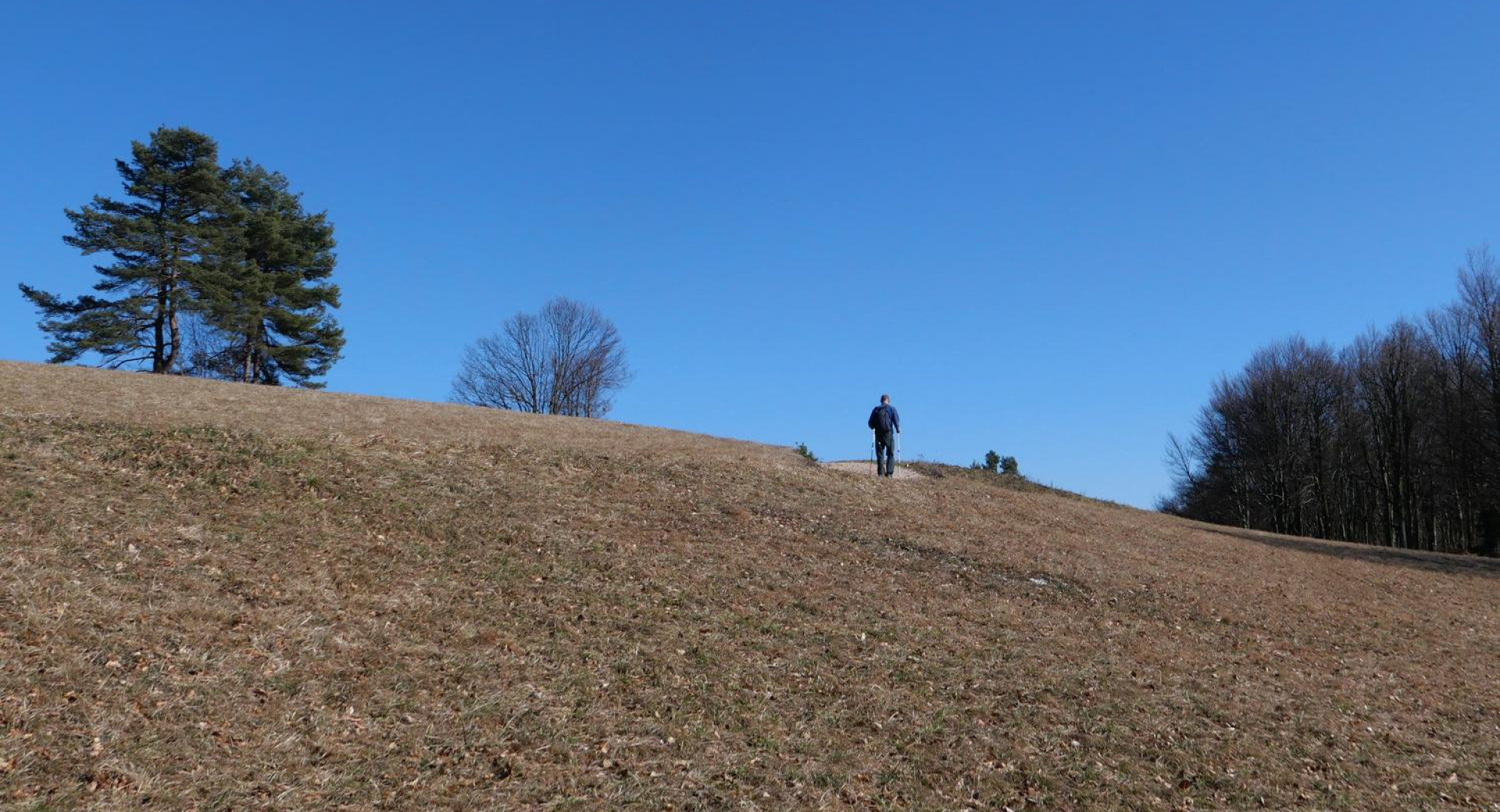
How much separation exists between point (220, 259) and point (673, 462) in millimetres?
27668

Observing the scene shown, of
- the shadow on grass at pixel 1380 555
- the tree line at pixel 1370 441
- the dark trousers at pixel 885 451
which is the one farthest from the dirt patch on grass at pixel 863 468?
the tree line at pixel 1370 441

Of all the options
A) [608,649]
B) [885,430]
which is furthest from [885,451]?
[608,649]

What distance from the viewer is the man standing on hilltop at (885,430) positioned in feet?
68.5

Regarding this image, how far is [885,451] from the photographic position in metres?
21.5

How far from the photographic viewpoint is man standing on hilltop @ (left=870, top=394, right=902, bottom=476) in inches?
822

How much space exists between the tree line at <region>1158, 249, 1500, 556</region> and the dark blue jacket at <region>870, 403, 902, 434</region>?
27.1 metres

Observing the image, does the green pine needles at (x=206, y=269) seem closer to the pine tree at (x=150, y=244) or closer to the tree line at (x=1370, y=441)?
the pine tree at (x=150, y=244)

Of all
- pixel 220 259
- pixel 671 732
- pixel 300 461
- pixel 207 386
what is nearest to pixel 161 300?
pixel 220 259

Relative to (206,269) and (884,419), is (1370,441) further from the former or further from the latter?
(206,269)

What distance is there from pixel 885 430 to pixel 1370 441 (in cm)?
3658

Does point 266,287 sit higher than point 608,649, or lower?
higher

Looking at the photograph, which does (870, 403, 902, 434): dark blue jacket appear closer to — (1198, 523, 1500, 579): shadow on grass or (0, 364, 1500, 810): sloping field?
(0, 364, 1500, 810): sloping field

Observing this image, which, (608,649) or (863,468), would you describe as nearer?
(608,649)

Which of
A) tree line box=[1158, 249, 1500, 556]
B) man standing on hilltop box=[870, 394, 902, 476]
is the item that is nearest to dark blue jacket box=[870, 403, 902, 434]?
man standing on hilltop box=[870, 394, 902, 476]
